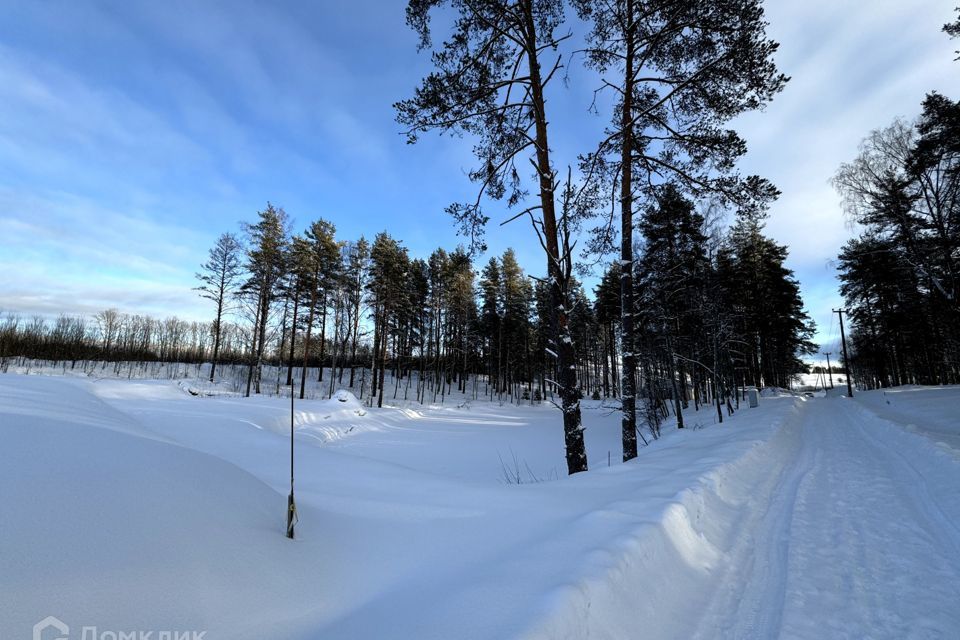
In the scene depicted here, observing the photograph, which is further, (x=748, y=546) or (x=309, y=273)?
(x=309, y=273)

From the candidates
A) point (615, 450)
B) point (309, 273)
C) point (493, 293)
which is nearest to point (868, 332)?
point (493, 293)

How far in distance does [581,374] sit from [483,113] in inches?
1769

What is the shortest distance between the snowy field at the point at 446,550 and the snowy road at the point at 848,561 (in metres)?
0.02

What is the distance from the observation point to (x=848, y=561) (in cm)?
316

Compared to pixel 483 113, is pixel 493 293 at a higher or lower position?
higher

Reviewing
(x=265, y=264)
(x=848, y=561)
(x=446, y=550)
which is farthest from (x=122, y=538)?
(x=265, y=264)

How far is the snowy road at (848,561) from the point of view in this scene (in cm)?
239

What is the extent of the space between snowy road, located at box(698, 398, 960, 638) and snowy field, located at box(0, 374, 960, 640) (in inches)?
0.7

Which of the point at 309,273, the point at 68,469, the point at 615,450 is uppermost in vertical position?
the point at 309,273

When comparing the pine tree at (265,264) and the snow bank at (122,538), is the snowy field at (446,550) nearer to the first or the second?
the snow bank at (122,538)

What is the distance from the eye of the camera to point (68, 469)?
222 cm

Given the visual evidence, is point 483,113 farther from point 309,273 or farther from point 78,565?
point 309,273

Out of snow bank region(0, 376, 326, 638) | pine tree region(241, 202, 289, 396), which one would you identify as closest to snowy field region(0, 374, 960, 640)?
snow bank region(0, 376, 326, 638)

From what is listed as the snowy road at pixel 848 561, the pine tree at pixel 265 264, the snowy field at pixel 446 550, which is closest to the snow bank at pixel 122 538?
the snowy field at pixel 446 550
